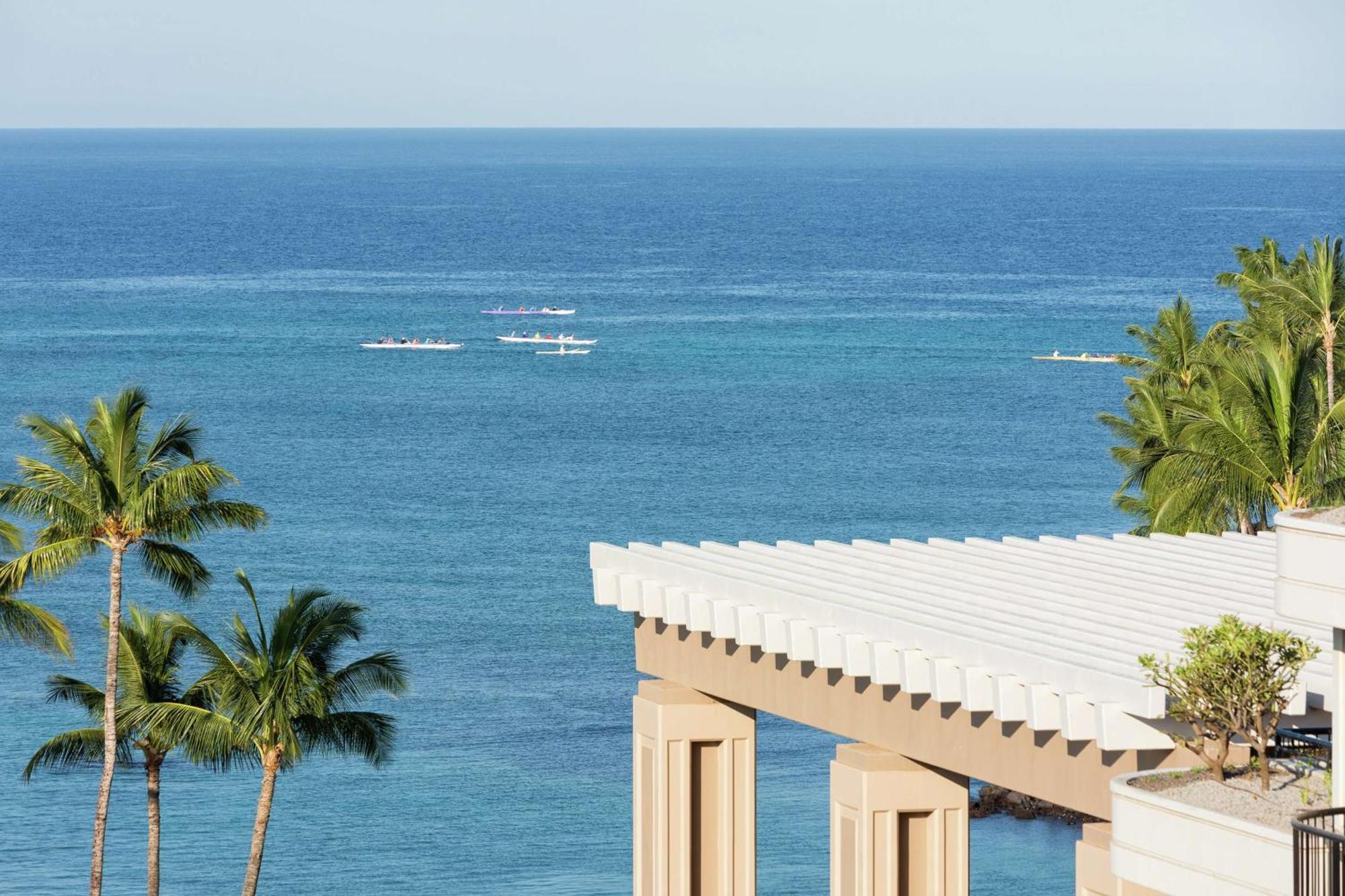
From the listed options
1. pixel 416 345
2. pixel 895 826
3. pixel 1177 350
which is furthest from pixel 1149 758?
pixel 416 345

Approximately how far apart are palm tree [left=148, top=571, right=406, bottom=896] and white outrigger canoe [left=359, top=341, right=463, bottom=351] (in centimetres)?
9650

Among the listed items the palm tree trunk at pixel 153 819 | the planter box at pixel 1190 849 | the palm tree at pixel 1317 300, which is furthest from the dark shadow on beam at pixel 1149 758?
the palm tree at pixel 1317 300

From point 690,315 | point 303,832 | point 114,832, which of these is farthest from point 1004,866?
point 690,315

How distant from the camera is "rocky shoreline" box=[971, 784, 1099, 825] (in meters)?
49.7

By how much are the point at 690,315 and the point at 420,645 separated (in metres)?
80.1

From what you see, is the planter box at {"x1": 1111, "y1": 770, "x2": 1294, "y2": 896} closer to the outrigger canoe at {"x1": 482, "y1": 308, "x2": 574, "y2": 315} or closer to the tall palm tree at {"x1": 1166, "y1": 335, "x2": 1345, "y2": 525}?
the tall palm tree at {"x1": 1166, "y1": 335, "x2": 1345, "y2": 525}

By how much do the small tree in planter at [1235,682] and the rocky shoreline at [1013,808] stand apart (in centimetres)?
3638

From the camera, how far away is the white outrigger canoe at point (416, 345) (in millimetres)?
124000

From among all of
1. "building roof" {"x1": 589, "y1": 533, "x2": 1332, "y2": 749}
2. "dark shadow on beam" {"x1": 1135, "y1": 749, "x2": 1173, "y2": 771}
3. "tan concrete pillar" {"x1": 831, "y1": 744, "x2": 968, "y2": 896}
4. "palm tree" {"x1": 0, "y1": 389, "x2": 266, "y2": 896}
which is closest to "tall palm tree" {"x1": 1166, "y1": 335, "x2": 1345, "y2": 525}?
"building roof" {"x1": 589, "y1": 533, "x2": 1332, "y2": 749}

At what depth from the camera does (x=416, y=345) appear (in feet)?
409

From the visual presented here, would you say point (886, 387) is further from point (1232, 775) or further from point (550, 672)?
point (1232, 775)

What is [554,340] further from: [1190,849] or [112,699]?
[1190,849]

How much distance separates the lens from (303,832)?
50.0 m

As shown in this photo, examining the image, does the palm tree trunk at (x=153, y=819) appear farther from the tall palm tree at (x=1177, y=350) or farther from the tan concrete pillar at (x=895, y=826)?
the tall palm tree at (x=1177, y=350)
